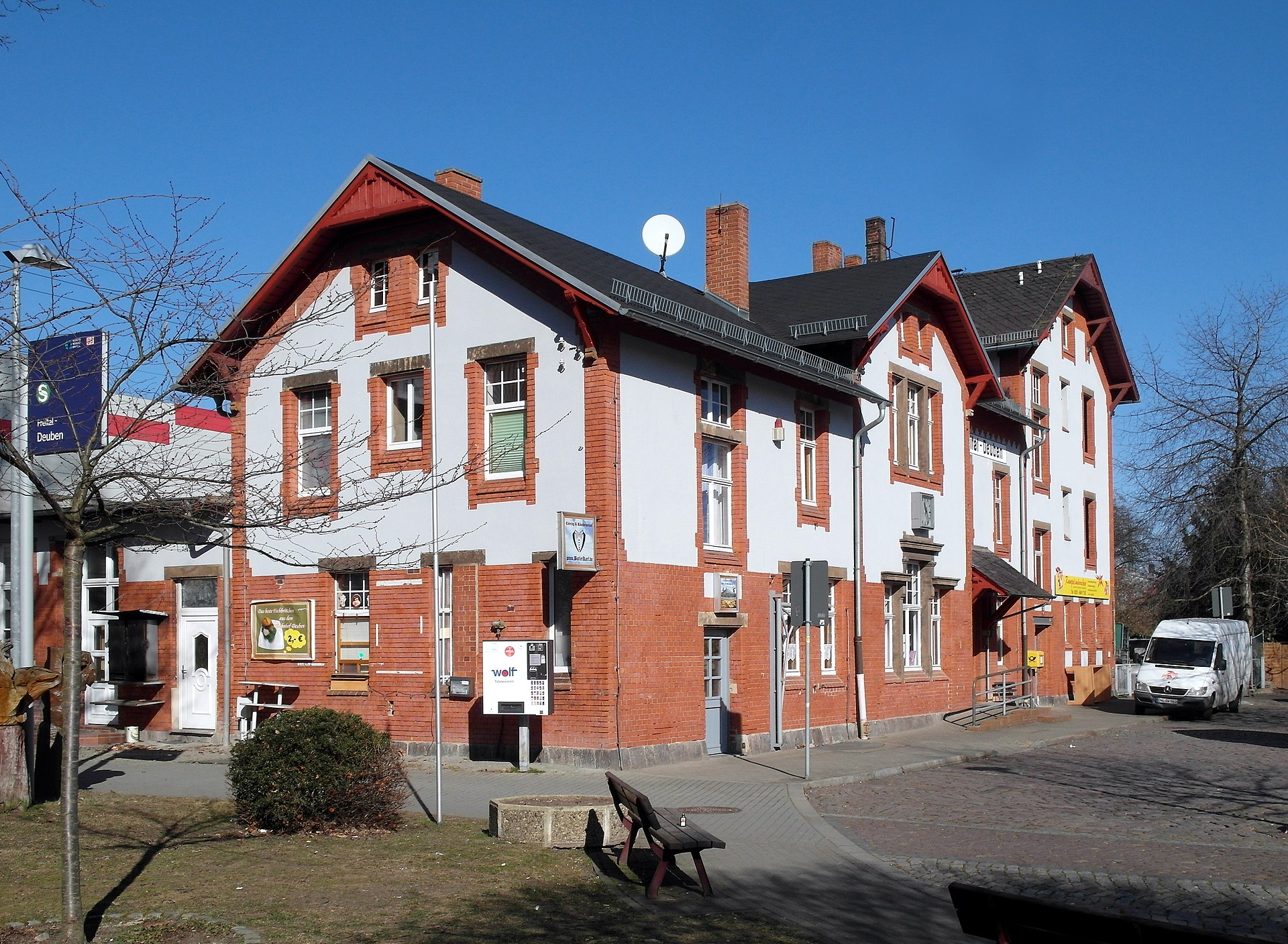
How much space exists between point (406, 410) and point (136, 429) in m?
14.2

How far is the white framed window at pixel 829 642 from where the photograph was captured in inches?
977

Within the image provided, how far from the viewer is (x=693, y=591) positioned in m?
21.0

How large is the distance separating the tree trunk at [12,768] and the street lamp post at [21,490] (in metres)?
2.26

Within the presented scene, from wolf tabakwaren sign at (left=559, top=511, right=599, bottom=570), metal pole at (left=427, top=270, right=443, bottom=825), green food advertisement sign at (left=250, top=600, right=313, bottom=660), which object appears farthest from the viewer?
green food advertisement sign at (left=250, top=600, right=313, bottom=660)

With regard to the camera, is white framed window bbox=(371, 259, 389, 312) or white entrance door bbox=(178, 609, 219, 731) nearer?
white framed window bbox=(371, 259, 389, 312)

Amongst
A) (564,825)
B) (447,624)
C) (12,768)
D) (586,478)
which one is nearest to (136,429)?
(564,825)

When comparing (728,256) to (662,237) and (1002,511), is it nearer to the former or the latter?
(662,237)

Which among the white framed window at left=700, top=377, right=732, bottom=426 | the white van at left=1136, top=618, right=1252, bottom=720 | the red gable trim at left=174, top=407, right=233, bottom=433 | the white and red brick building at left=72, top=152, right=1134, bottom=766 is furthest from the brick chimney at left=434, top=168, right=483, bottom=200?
the white van at left=1136, top=618, right=1252, bottom=720

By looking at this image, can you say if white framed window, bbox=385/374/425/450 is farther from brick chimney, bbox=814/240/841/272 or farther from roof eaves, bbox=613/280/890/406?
brick chimney, bbox=814/240/841/272

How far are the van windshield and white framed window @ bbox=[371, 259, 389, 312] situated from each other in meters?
21.5

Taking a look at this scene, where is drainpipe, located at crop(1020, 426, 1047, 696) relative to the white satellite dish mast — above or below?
below

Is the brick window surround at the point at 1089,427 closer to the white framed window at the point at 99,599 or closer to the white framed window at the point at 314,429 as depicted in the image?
the white framed window at the point at 314,429

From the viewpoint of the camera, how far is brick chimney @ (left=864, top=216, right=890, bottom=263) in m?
39.1

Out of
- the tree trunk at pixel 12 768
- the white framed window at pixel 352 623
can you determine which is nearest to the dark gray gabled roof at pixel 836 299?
the white framed window at pixel 352 623
